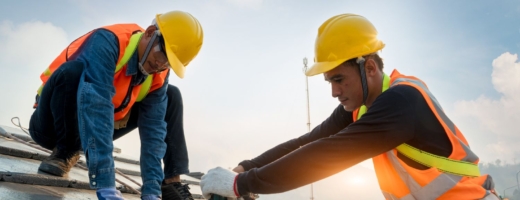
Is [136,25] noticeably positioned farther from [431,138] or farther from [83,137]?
[431,138]

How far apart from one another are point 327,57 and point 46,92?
2006 millimetres

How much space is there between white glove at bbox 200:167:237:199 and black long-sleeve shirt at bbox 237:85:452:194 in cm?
8

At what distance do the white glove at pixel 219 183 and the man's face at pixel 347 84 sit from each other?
81 cm

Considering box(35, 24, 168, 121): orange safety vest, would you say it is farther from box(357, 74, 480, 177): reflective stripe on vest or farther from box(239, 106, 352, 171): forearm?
box(357, 74, 480, 177): reflective stripe on vest

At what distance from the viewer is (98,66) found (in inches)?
111

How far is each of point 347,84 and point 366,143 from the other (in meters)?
0.51

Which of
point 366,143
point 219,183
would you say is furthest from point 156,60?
point 366,143

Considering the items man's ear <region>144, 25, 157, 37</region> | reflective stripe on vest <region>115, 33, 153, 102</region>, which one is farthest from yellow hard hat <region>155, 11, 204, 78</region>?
reflective stripe on vest <region>115, 33, 153, 102</region>

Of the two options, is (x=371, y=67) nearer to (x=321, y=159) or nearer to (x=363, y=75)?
(x=363, y=75)

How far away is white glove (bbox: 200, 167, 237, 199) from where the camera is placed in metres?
2.39

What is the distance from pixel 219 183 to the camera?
2.41 metres

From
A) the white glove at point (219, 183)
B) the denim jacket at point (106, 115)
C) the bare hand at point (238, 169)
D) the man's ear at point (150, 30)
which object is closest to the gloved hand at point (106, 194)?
the denim jacket at point (106, 115)

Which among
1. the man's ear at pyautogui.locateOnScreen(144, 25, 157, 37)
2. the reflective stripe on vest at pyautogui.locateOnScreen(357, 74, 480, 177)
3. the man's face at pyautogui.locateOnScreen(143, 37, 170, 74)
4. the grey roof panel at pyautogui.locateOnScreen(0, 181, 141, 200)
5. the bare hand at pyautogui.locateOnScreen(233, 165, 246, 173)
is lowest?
the grey roof panel at pyautogui.locateOnScreen(0, 181, 141, 200)

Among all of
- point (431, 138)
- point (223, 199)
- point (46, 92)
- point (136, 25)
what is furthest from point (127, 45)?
point (431, 138)
